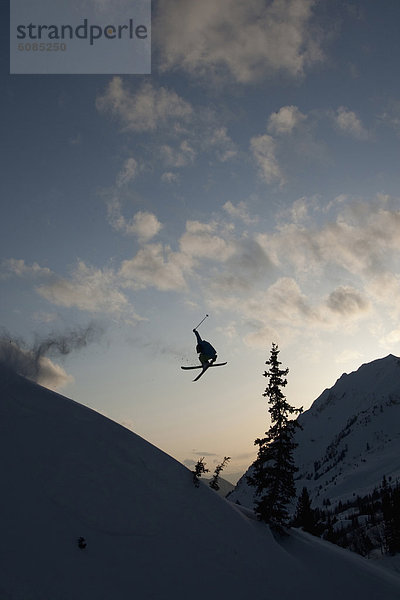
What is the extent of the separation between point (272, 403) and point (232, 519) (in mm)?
9822

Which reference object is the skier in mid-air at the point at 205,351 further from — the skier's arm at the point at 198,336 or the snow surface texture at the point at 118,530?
the snow surface texture at the point at 118,530

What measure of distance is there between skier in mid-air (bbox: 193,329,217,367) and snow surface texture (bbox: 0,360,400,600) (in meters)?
7.61

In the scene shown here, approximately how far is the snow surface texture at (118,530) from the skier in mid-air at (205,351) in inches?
300

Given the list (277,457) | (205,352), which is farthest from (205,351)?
(277,457)

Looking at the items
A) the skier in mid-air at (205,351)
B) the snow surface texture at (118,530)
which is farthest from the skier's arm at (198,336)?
the snow surface texture at (118,530)

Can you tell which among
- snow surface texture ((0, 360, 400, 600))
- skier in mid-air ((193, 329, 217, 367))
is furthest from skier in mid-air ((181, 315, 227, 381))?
snow surface texture ((0, 360, 400, 600))

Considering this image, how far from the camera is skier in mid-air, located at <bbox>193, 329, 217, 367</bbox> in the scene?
97.2 feet

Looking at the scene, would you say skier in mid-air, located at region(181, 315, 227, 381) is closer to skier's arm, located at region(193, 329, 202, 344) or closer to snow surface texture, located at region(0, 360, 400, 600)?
skier's arm, located at region(193, 329, 202, 344)

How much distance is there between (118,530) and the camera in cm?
1538

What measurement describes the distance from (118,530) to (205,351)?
1563 centimetres

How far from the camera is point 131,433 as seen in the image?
83.0 ft

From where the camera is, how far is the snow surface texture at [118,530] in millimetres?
12461

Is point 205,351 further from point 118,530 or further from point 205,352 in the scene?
point 118,530

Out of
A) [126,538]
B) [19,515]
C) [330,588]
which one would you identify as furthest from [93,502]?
[330,588]
